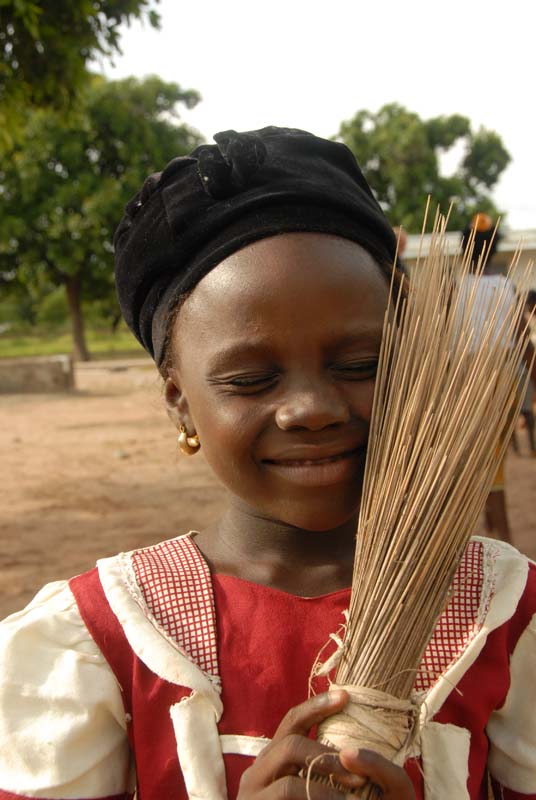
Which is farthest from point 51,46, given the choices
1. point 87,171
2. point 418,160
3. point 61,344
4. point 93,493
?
point 61,344

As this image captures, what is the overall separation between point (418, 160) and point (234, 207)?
2703 centimetres

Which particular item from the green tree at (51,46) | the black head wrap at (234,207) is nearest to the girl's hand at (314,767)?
the black head wrap at (234,207)

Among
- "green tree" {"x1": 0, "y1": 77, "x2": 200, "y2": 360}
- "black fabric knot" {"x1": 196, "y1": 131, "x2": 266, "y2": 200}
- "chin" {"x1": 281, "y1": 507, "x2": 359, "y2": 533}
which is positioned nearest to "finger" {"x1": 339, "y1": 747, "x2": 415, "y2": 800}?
"chin" {"x1": 281, "y1": 507, "x2": 359, "y2": 533}

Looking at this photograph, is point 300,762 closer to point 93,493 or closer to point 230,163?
point 230,163

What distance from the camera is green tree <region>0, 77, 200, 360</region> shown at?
1895 centimetres

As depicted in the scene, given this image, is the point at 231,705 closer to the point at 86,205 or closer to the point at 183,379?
the point at 183,379

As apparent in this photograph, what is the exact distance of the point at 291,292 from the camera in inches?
42.0

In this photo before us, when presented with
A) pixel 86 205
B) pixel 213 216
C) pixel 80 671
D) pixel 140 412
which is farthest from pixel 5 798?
pixel 86 205

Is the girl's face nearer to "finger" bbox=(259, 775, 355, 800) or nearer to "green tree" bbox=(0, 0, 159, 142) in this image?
"finger" bbox=(259, 775, 355, 800)

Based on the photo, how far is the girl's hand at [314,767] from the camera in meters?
0.88

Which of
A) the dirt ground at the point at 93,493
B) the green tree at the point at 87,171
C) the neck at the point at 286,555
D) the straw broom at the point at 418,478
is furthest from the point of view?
the green tree at the point at 87,171

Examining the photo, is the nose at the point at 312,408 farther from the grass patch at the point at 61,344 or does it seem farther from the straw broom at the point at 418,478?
the grass patch at the point at 61,344

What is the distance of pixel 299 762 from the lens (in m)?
0.91

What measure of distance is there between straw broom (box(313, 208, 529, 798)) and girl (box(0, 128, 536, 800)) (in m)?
0.06
